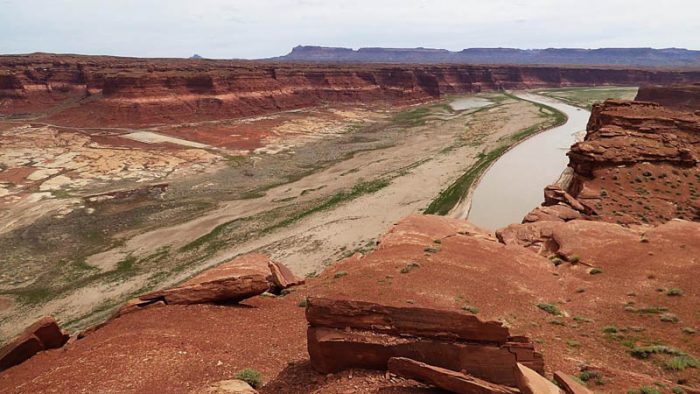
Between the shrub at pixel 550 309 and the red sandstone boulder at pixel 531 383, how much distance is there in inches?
319

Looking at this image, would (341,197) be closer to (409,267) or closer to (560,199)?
(560,199)

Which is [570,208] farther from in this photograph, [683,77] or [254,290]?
[683,77]

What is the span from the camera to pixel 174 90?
8619cm

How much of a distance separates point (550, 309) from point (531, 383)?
8.88 m

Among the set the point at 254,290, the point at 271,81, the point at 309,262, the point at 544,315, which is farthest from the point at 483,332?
the point at 271,81

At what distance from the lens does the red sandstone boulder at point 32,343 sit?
13391mm

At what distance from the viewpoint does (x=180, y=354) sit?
1222cm

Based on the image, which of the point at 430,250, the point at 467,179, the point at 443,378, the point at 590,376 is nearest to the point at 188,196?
the point at 467,179

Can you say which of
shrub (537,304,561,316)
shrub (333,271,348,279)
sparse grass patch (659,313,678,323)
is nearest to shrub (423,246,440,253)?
shrub (333,271,348,279)

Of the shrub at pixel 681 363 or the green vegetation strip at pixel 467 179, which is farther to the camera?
the green vegetation strip at pixel 467 179

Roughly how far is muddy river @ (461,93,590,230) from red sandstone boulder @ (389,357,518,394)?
28.9 m

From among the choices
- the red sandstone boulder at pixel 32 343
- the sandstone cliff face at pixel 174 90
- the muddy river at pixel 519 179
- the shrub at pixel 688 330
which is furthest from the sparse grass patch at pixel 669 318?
the sandstone cliff face at pixel 174 90

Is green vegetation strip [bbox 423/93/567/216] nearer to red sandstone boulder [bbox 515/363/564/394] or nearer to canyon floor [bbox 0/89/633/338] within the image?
canyon floor [bbox 0/89/633/338]

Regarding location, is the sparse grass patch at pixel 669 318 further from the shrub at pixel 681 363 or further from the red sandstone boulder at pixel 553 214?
the red sandstone boulder at pixel 553 214
